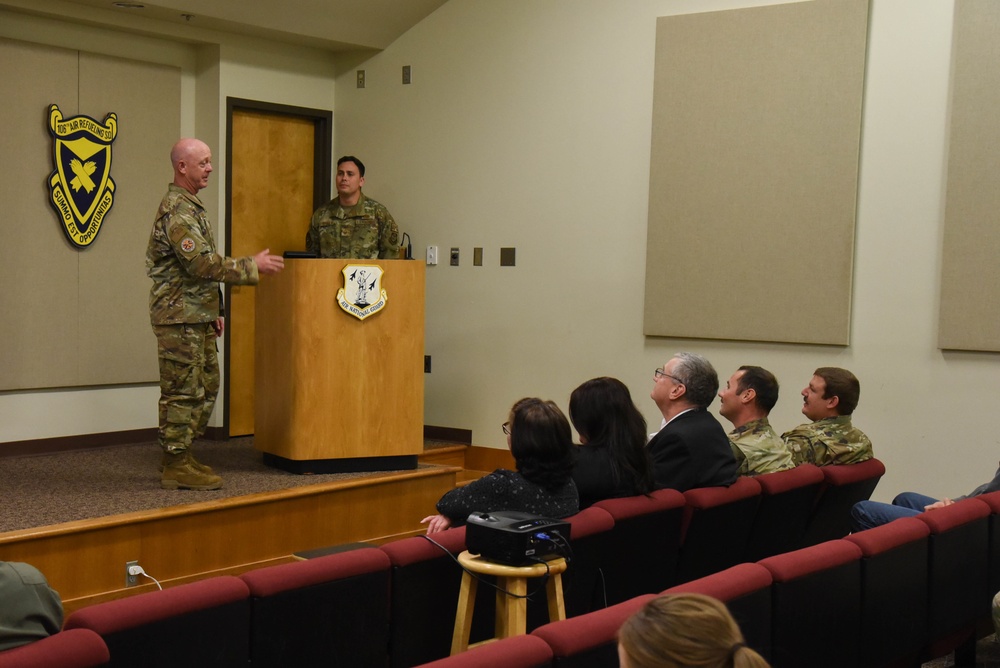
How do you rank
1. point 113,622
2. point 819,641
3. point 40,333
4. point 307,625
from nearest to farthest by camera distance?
point 113,622 → point 307,625 → point 819,641 → point 40,333

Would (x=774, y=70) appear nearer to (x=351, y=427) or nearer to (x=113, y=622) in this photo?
(x=351, y=427)

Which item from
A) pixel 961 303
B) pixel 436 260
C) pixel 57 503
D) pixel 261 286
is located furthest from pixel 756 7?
pixel 57 503

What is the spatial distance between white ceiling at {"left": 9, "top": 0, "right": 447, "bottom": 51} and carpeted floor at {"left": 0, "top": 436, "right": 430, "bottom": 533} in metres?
2.48

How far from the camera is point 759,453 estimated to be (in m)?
4.06

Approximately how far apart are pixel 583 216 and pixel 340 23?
206cm

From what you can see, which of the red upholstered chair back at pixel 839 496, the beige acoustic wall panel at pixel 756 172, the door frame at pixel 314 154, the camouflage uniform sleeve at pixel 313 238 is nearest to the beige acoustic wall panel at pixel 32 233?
the door frame at pixel 314 154

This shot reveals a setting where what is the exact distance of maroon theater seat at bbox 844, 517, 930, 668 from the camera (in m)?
2.84

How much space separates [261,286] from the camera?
569cm

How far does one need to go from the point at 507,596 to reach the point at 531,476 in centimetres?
43

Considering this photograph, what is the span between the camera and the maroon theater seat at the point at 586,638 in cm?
196

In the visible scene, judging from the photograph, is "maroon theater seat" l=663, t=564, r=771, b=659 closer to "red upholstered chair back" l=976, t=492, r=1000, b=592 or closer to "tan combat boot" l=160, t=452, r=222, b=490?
"red upholstered chair back" l=976, t=492, r=1000, b=592

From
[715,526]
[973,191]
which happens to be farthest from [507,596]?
[973,191]

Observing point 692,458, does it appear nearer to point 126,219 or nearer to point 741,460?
point 741,460

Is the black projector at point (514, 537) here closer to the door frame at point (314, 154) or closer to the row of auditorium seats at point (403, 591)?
the row of auditorium seats at point (403, 591)
